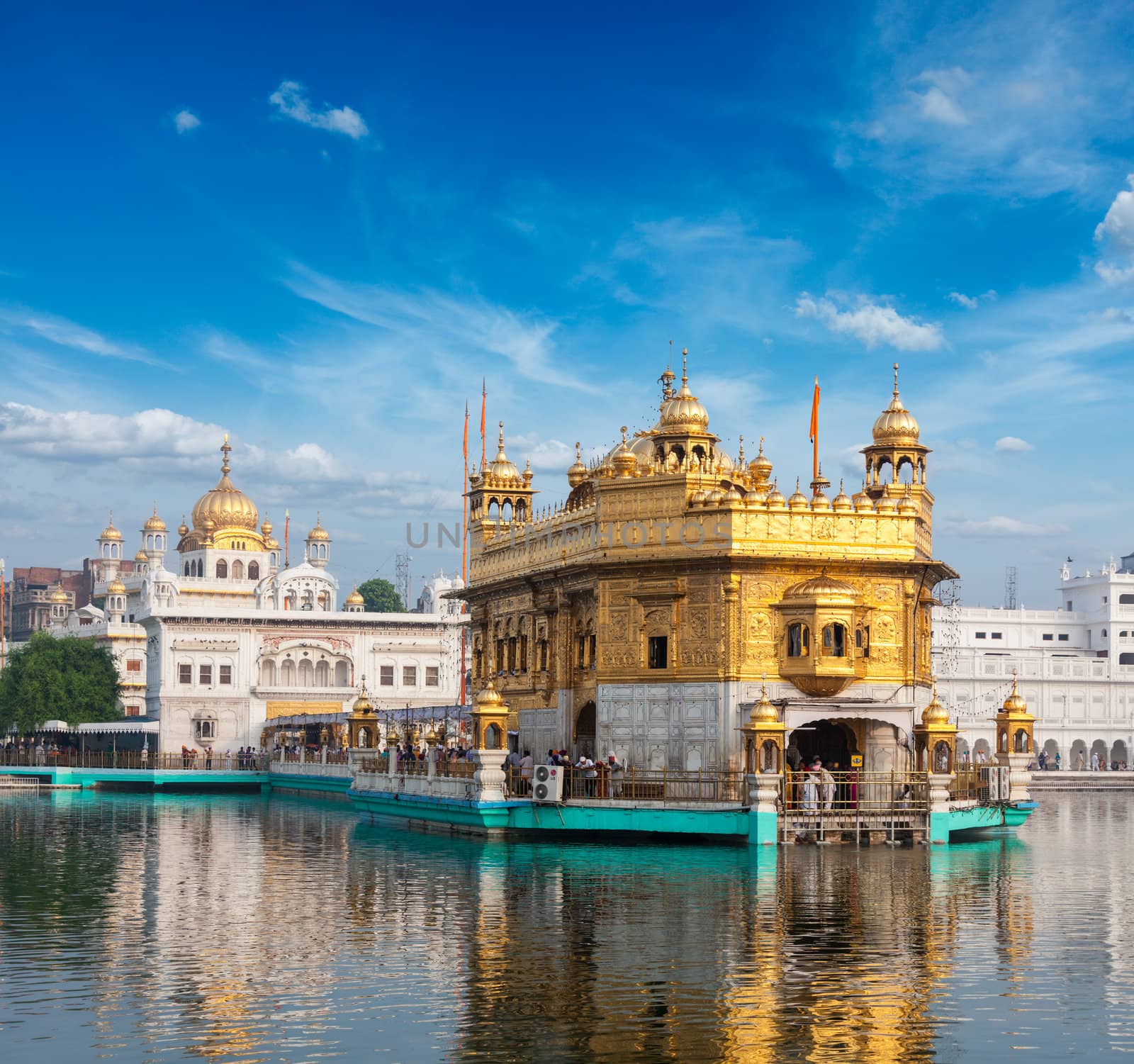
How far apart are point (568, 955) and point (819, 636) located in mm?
15054

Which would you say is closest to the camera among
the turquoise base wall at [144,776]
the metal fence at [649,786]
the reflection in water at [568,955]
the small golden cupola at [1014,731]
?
the reflection in water at [568,955]

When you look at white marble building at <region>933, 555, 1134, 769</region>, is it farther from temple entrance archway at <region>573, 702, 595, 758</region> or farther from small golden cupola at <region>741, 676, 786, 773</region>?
small golden cupola at <region>741, 676, 786, 773</region>

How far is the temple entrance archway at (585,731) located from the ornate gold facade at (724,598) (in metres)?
0.04

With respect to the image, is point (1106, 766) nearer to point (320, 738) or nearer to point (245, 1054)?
point (320, 738)

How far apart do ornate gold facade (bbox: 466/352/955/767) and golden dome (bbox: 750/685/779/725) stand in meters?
1.85

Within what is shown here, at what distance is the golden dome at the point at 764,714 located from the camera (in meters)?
29.5

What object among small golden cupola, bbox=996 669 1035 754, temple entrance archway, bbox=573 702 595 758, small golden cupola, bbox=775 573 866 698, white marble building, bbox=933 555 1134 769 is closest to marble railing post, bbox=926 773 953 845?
small golden cupola, bbox=775 573 866 698

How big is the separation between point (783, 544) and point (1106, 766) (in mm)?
50280

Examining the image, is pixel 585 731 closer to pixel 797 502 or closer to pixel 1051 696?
pixel 797 502

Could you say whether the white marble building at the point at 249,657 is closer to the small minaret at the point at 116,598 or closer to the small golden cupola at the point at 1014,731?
the small minaret at the point at 116,598

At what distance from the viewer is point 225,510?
9081 centimetres

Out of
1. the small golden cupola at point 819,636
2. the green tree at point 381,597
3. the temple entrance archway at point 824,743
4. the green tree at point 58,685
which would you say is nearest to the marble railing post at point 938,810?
the small golden cupola at point 819,636

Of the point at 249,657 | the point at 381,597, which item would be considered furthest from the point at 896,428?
the point at 381,597

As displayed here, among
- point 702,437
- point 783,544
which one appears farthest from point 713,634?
point 702,437
